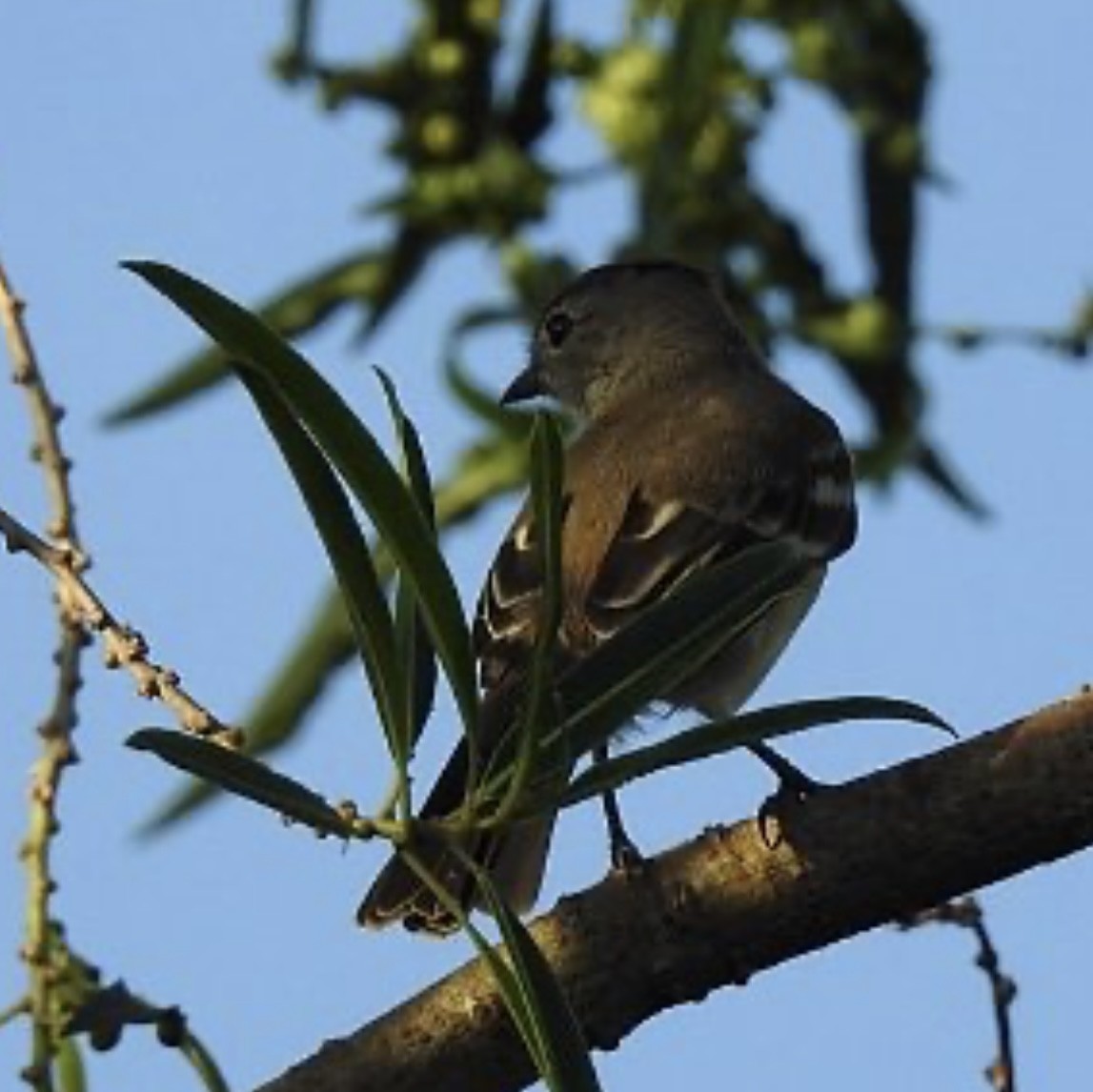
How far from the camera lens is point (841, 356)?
12.6ft

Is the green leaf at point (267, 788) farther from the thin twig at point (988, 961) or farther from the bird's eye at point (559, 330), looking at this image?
the bird's eye at point (559, 330)

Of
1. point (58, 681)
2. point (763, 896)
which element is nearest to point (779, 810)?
point (763, 896)

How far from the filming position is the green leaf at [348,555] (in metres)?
2.80

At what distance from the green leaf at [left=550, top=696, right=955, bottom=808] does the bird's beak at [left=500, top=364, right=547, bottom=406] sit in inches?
168

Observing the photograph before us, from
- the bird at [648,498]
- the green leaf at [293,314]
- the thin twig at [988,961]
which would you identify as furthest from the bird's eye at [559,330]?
the thin twig at [988,961]

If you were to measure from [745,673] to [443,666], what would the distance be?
90.6 inches

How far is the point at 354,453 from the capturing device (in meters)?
2.76

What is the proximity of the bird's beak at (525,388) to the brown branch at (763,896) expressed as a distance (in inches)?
157

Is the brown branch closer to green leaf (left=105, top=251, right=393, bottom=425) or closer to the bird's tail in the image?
the bird's tail

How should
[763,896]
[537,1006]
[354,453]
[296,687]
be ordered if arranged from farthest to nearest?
1. [296,687]
2. [763,896]
3. [354,453]
4. [537,1006]

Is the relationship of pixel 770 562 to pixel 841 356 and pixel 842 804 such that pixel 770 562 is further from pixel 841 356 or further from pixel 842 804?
pixel 841 356

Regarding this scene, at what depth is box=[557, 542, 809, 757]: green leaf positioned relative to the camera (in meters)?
2.92

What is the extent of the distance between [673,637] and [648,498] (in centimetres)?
223

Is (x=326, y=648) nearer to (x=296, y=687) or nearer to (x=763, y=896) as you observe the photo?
(x=296, y=687)
